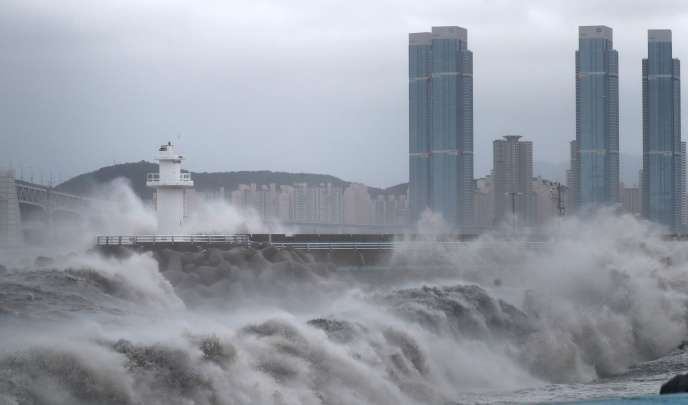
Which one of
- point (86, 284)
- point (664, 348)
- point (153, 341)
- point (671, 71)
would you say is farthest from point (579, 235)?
point (671, 71)

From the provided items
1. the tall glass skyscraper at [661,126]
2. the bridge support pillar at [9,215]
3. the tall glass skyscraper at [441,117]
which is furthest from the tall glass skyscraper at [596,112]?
the bridge support pillar at [9,215]

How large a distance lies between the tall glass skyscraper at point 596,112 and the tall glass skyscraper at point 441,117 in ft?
53.0

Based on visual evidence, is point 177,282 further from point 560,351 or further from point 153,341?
point 153,341

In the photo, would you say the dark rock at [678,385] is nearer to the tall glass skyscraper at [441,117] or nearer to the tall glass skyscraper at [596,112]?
the tall glass skyscraper at [441,117]

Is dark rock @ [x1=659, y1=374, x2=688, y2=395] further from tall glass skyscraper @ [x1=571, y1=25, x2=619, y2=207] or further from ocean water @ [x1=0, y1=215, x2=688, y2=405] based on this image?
tall glass skyscraper @ [x1=571, y1=25, x2=619, y2=207]

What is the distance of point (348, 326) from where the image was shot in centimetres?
2141

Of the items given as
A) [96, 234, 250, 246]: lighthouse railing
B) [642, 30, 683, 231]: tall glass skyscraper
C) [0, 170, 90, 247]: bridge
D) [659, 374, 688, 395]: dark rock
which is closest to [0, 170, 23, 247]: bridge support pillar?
[0, 170, 90, 247]: bridge

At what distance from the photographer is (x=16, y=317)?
1955 centimetres

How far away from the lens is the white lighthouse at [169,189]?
39.2 metres

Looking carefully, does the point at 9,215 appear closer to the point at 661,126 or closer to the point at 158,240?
the point at 158,240

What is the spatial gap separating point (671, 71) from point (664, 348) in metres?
123

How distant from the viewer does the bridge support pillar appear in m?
35.5

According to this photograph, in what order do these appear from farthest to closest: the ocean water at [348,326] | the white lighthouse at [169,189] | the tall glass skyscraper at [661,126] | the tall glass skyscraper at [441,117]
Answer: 1. the tall glass skyscraper at [661,126]
2. the tall glass skyscraper at [441,117]
3. the white lighthouse at [169,189]
4. the ocean water at [348,326]

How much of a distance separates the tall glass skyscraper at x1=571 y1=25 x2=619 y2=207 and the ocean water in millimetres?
91367
